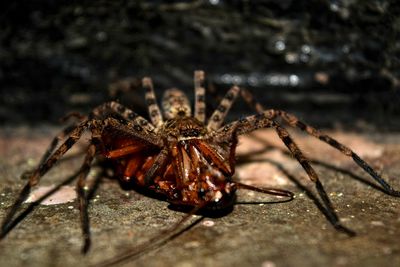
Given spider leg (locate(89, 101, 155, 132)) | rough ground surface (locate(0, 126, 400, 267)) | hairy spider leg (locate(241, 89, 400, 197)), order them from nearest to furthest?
rough ground surface (locate(0, 126, 400, 267)) → hairy spider leg (locate(241, 89, 400, 197)) → spider leg (locate(89, 101, 155, 132))

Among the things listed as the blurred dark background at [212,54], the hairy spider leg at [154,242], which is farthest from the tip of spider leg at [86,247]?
the blurred dark background at [212,54]

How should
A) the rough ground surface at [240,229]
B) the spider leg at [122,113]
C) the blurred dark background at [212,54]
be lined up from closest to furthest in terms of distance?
the rough ground surface at [240,229] → the spider leg at [122,113] → the blurred dark background at [212,54]

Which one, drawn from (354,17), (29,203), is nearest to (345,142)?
(354,17)

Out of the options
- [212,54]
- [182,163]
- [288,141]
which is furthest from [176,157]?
[212,54]

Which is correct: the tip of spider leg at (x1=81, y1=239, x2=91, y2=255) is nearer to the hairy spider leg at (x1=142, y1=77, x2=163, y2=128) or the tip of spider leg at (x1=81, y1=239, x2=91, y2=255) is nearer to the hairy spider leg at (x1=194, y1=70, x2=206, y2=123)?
the hairy spider leg at (x1=142, y1=77, x2=163, y2=128)

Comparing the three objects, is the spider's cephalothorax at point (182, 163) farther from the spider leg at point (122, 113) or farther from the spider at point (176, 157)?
the spider leg at point (122, 113)

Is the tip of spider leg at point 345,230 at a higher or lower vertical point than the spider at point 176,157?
lower

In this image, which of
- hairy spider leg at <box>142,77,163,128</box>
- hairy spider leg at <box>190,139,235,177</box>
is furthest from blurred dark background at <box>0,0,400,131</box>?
hairy spider leg at <box>190,139,235,177</box>
